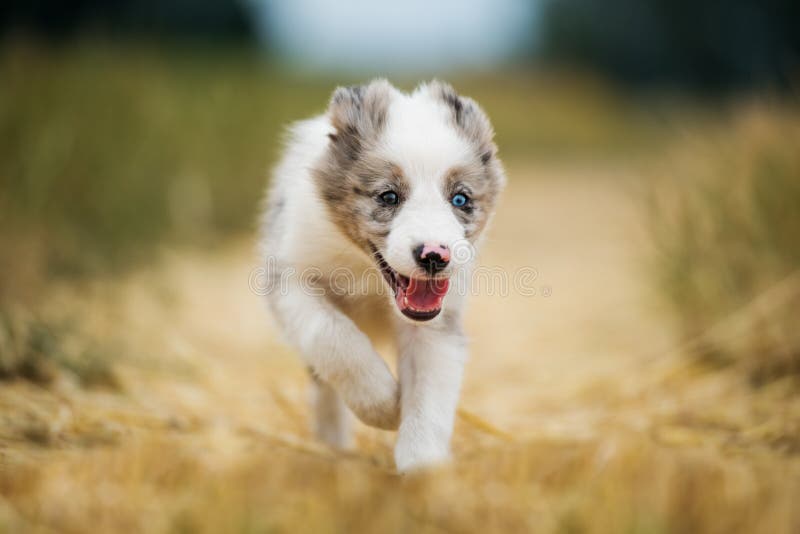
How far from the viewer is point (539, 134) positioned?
1566 cm

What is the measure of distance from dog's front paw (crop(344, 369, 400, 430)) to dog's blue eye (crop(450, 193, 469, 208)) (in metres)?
0.64

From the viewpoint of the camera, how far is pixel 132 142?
554cm

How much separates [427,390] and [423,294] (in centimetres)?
34

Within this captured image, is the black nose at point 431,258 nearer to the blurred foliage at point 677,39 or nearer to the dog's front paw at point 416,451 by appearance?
the dog's front paw at point 416,451

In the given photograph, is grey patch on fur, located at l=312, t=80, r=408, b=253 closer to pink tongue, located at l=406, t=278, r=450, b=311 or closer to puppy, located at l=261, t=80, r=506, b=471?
puppy, located at l=261, t=80, r=506, b=471

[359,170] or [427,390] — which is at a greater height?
[359,170]

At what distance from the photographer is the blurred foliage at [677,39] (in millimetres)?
13289

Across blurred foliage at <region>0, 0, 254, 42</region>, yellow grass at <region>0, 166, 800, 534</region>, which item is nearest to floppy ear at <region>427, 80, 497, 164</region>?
yellow grass at <region>0, 166, 800, 534</region>

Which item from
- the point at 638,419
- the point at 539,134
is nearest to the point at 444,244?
the point at 638,419

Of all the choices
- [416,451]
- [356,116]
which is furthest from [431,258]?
[356,116]

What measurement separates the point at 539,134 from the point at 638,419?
13.0 metres

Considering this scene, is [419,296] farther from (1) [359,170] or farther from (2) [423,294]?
(1) [359,170]

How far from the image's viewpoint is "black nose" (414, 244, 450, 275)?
2348mm

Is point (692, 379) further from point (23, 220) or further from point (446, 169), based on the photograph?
point (23, 220)
